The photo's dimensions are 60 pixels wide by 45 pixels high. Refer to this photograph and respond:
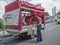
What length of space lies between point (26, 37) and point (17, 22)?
272cm

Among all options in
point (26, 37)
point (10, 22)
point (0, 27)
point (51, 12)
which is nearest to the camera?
point (10, 22)

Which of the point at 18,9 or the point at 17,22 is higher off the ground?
the point at 18,9

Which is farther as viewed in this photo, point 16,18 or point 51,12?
point 51,12

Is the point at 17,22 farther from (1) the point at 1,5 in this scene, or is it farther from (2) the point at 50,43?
(1) the point at 1,5

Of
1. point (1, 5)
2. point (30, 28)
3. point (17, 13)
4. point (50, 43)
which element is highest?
point (1, 5)

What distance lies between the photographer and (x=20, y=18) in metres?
12.0

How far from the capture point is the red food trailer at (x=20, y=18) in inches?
475

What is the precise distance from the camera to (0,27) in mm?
20969

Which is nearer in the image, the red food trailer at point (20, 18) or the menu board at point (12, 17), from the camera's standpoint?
the red food trailer at point (20, 18)

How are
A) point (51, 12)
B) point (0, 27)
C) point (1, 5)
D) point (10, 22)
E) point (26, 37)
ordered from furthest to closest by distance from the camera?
point (51, 12) < point (1, 5) < point (0, 27) < point (26, 37) < point (10, 22)

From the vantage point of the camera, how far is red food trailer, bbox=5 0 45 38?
12070 mm

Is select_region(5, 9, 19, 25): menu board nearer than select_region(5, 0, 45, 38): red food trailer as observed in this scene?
No

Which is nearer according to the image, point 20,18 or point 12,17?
point 20,18

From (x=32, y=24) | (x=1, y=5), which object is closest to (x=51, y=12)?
(x=1, y=5)
